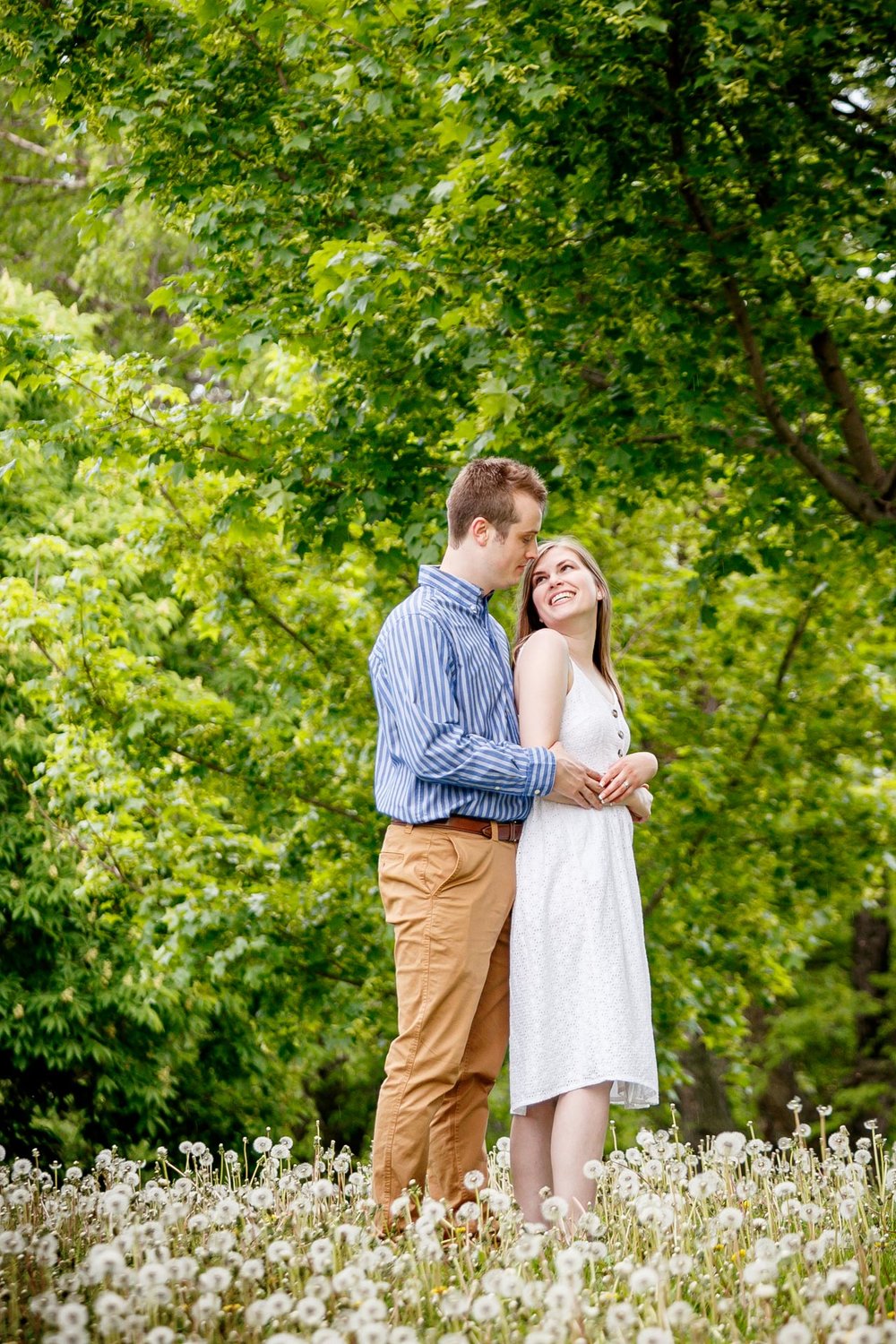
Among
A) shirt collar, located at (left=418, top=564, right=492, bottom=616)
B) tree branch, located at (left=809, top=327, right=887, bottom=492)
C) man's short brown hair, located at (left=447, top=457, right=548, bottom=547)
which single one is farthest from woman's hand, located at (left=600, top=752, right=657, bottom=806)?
tree branch, located at (left=809, top=327, right=887, bottom=492)

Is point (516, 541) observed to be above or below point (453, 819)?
above

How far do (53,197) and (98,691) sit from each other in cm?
1260

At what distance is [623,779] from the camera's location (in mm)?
3535

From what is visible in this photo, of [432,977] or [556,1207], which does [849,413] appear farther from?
[556,1207]

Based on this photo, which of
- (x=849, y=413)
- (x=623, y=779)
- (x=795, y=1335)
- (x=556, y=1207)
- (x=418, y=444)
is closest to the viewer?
(x=795, y=1335)

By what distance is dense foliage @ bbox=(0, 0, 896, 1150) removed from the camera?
4.97 metres

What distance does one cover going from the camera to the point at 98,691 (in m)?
7.84

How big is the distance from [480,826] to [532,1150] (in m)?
0.87

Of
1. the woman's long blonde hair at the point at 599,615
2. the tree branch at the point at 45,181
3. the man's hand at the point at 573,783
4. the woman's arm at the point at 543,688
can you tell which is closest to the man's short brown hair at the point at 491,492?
the woman's long blonde hair at the point at 599,615

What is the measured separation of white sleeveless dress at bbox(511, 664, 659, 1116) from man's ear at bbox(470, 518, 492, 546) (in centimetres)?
72

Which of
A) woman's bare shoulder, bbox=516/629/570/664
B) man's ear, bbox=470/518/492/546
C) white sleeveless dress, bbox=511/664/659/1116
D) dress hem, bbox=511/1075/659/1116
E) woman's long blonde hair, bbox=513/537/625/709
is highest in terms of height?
man's ear, bbox=470/518/492/546

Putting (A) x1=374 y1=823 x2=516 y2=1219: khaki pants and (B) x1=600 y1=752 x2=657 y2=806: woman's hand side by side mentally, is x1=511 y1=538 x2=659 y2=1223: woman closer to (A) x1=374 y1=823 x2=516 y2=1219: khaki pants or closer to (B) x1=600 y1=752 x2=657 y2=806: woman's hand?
(B) x1=600 y1=752 x2=657 y2=806: woman's hand

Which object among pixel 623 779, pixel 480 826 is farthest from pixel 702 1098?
pixel 480 826

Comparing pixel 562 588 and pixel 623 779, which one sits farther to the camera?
pixel 562 588
